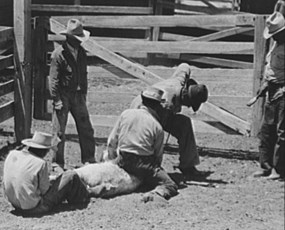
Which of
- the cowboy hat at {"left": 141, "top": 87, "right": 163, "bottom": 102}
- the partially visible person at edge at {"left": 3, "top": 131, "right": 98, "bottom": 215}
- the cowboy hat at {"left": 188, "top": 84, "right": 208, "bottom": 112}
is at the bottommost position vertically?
the partially visible person at edge at {"left": 3, "top": 131, "right": 98, "bottom": 215}

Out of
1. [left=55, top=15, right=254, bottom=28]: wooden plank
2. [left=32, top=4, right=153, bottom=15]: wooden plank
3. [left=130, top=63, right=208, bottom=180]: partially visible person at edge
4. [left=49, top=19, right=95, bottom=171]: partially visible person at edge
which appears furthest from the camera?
[left=32, top=4, right=153, bottom=15]: wooden plank

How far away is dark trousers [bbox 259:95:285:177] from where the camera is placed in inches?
316

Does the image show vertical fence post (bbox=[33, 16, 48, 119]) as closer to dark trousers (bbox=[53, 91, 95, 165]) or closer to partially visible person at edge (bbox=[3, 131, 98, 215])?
dark trousers (bbox=[53, 91, 95, 165])

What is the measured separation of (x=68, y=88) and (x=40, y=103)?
7.57ft

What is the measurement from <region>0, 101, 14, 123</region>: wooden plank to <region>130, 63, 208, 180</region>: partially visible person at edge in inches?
80.4

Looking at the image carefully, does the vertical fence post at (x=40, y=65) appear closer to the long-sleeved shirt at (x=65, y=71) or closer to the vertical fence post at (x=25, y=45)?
the vertical fence post at (x=25, y=45)

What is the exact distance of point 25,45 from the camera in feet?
30.2

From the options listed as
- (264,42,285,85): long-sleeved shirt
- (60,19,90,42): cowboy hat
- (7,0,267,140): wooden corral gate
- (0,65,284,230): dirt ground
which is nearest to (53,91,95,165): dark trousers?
(0,65,284,230): dirt ground

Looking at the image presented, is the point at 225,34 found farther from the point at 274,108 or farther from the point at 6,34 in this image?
the point at 6,34

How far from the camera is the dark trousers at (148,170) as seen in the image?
23.9 ft

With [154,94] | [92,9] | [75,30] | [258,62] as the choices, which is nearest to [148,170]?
[154,94]

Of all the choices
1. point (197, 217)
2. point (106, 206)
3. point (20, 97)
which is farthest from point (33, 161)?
point (20, 97)

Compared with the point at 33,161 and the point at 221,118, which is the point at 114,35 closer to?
the point at 221,118

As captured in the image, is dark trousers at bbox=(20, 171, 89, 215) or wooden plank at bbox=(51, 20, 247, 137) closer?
dark trousers at bbox=(20, 171, 89, 215)
